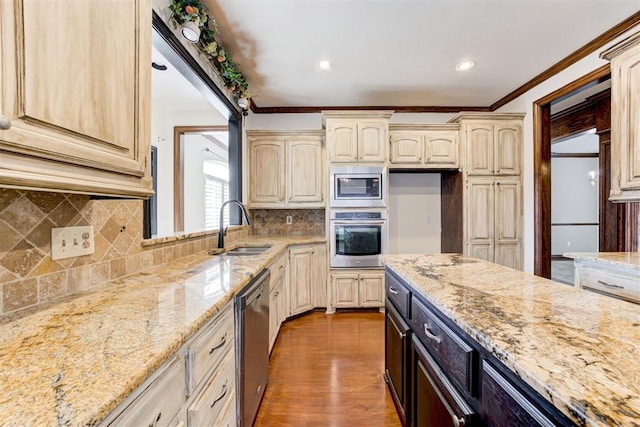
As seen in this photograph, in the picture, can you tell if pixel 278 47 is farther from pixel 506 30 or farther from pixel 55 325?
pixel 55 325

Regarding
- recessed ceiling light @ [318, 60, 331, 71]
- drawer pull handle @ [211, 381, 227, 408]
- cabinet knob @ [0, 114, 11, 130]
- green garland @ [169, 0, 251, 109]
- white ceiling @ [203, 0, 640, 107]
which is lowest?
drawer pull handle @ [211, 381, 227, 408]

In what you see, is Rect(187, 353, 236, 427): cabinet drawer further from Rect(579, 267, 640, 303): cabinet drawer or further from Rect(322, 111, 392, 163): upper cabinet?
Rect(322, 111, 392, 163): upper cabinet

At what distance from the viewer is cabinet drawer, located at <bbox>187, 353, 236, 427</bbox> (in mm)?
965

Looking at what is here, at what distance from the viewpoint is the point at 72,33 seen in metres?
0.77

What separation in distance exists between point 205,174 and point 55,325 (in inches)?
185

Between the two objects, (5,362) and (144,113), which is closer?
(5,362)

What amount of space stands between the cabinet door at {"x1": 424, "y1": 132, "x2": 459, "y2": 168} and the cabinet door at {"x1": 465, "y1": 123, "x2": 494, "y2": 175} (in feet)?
0.60

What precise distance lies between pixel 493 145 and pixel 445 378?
334 cm

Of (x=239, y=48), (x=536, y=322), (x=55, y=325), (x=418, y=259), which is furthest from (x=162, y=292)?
(x=239, y=48)

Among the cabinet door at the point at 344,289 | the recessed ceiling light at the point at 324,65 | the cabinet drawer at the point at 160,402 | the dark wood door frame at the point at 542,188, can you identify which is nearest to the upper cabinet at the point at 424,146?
the dark wood door frame at the point at 542,188

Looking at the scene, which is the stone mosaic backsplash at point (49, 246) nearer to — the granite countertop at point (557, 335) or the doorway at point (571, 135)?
the granite countertop at point (557, 335)

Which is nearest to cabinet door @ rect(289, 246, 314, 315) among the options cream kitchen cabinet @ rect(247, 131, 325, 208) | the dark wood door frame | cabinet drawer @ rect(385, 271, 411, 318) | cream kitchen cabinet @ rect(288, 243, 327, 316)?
cream kitchen cabinet @ rect(288, 243, 327, 316)

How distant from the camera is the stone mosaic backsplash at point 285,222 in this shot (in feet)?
13.2

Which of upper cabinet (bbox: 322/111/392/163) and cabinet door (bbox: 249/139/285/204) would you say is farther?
cabinet door (bbox: 249/139/285/204)
